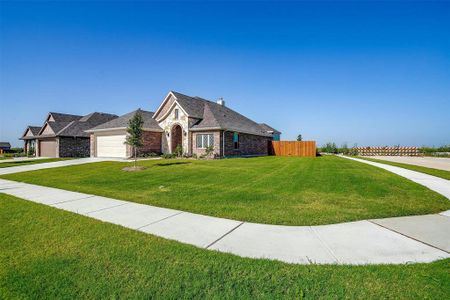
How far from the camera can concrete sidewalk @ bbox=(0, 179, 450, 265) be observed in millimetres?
3283

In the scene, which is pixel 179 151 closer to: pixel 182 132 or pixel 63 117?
pixel 182 132


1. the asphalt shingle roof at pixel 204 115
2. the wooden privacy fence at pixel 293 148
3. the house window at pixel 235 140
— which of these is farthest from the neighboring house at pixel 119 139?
the wooden privacy fence at pixel 293 148

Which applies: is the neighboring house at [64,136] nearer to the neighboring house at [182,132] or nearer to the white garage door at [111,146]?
the neighboring house at [182,132]

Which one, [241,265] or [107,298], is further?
[241,265]

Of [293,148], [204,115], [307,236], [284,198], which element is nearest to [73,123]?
[204,115]

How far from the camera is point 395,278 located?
271 cm

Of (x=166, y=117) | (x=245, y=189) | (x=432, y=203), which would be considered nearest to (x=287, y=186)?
(x=245, y=189)

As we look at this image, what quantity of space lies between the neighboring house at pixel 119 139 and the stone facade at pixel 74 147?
4776 mm

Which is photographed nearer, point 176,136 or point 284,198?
point 284,198

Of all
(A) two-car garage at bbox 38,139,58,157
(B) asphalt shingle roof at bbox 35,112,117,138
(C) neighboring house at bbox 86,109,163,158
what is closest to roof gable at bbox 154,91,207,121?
(C) neighboring house at bbox 86,109,163,158

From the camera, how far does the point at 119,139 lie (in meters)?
23.5

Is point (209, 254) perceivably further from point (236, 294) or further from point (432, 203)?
point (432, 203)

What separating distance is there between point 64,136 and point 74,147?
1806 mm

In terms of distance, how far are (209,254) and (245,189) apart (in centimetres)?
470
